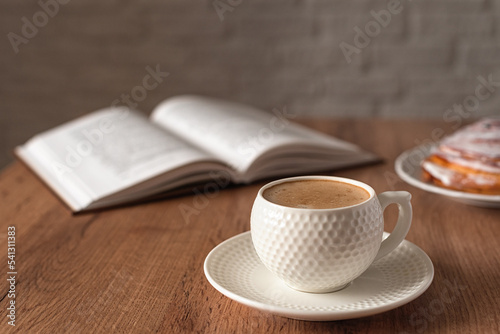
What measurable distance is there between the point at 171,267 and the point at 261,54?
5.72 feet

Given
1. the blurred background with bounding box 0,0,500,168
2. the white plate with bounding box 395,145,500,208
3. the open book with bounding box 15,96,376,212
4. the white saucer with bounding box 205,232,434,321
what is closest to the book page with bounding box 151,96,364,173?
the open book with bounding box 15,96,376,212

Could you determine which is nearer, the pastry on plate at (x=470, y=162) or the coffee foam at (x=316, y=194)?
the coffee foam at (x=316, y=194)

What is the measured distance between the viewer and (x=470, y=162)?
93cm

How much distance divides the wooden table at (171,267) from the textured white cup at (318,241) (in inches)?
1.8

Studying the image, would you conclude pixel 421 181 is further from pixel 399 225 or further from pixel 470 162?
pixel 399 225

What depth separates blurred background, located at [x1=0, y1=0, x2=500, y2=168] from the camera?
2260 mm

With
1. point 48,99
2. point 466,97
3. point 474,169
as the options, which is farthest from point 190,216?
point 48,99

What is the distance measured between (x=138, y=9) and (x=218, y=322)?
2026 millimetres

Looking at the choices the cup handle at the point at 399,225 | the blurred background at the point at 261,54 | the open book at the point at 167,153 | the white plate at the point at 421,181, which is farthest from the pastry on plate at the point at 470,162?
the blurred background at the point at 261,54

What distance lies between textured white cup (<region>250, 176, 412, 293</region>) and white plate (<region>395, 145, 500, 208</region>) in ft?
1.06

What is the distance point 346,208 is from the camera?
576 millimetres

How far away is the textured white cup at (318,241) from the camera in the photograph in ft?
1.89

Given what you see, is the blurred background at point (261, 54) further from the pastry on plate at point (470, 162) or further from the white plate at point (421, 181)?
the pastry on plate at point (470, 162)

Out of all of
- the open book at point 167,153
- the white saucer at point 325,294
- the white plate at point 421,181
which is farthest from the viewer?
the open book at point 167,153
